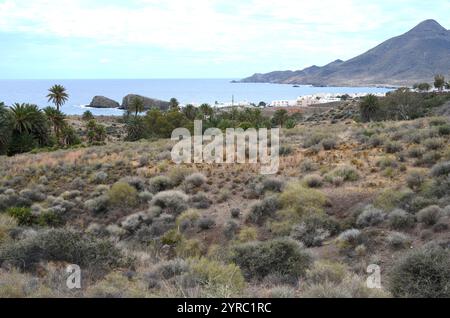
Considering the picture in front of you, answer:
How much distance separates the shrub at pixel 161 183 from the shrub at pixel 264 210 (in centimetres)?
577

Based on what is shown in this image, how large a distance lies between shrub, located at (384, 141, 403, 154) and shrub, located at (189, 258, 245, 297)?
15009mm

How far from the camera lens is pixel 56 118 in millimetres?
54375

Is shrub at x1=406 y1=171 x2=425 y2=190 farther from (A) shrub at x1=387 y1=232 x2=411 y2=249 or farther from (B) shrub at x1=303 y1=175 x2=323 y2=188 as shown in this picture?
(A) shrub at x1=387 y1=232 x2=411 y2=249

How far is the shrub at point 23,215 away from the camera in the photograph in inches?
658

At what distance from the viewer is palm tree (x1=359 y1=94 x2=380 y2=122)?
56938 millimetres

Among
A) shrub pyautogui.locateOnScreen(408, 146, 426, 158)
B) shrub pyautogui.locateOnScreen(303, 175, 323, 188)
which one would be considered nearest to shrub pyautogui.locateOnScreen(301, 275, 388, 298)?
shrub pyautogui.locateOnScreen(303, 175, 323, 188)

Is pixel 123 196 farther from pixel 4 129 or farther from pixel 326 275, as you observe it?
pixel 4 129

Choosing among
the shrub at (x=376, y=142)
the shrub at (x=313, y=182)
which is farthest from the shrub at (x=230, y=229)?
the shrub at (x=376, y=142)

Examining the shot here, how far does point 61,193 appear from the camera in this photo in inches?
826

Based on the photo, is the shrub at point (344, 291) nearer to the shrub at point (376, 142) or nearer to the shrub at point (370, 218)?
the shrub at point (370, 218)

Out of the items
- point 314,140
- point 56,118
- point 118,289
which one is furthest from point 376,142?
point 56,118
